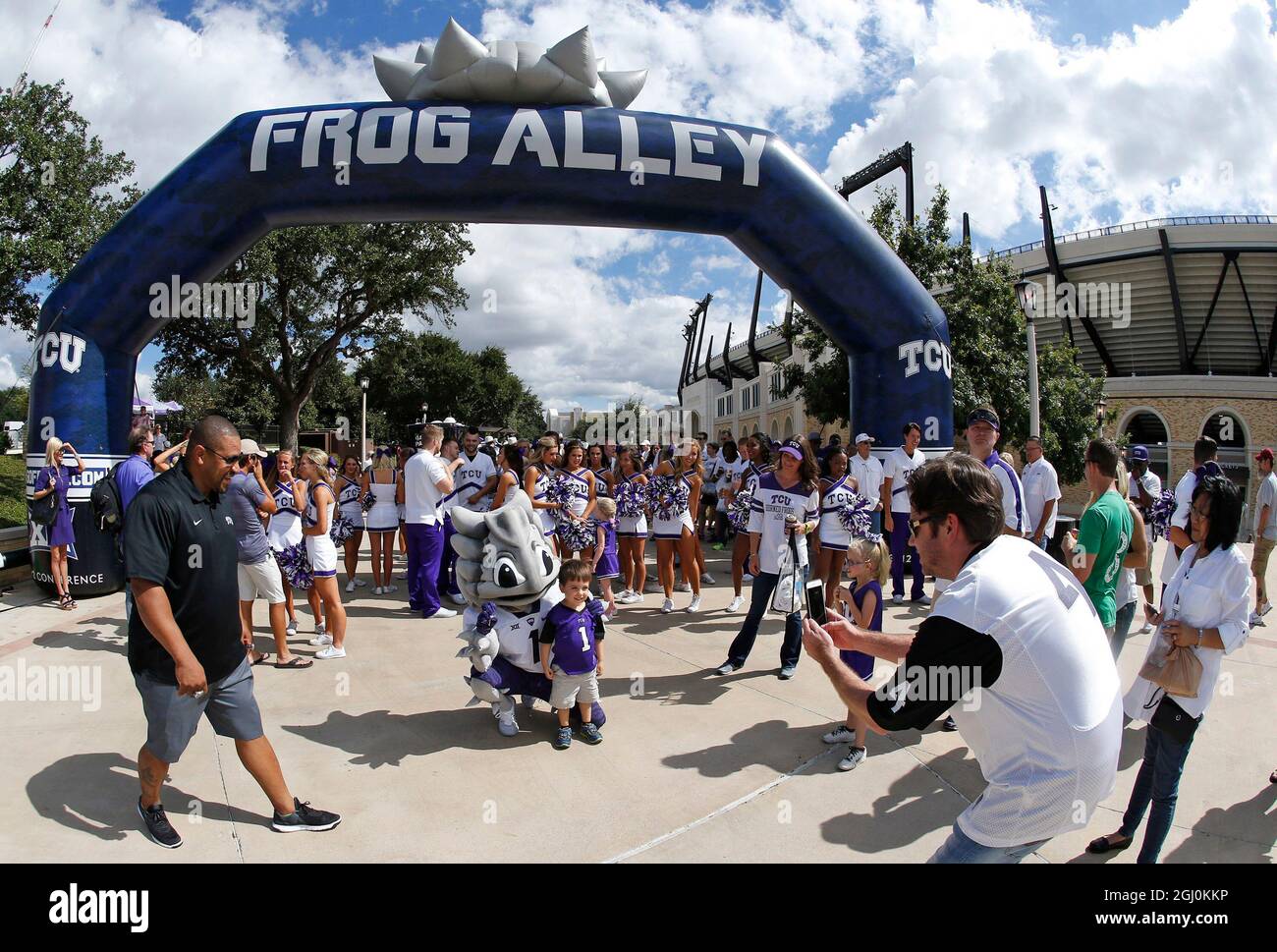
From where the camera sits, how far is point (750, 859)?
312cm

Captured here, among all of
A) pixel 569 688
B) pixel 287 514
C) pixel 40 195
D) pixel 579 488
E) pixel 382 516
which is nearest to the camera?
pixel 569 688

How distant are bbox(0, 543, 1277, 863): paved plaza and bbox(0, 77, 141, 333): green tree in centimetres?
1137

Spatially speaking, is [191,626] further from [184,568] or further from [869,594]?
[869,594]

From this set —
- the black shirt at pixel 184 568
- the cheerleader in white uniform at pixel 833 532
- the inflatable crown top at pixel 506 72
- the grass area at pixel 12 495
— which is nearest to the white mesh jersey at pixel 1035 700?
the black shirt at pixel 184 568

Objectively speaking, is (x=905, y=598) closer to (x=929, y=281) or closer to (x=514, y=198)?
(x=514, y=198)

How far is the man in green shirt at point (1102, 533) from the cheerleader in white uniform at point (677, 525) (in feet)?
13.2

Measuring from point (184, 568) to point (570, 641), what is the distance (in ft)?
6.52

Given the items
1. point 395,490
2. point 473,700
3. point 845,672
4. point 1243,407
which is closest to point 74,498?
point 395,490

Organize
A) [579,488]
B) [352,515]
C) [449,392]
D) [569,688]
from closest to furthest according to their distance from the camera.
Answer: [569,688]
[579,488]
[352,515]
[449,392]

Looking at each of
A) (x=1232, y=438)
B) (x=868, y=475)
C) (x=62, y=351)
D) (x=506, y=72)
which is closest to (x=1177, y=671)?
(x=868, y=475)

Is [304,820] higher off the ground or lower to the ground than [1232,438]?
lower

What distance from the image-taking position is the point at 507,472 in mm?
6516

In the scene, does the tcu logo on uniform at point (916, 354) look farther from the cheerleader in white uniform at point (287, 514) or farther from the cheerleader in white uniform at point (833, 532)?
the cheerleader in white uniform at point (287, 514)
